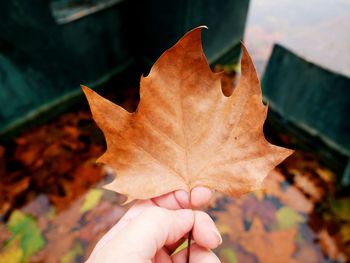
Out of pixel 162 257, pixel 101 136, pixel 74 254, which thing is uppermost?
pixel 162 257

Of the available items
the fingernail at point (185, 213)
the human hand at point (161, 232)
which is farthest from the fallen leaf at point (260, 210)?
the fingernail at point (185, 213)

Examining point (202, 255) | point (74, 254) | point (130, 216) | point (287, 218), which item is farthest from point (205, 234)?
point (287, 218)

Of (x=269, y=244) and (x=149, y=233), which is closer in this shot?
(x=149, y=233)

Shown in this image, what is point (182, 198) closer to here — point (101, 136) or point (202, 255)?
point (202, 255)

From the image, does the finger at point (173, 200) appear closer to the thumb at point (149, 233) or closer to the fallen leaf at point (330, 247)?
the thumb at point (149, 233)

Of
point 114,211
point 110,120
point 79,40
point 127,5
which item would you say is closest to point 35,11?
point 79,40

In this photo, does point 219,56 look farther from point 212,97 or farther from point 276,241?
point 212,97

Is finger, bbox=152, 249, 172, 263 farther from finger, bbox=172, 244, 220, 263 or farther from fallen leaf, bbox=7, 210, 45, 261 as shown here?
fallen leaf, bbox=7, 210, 45, 261
